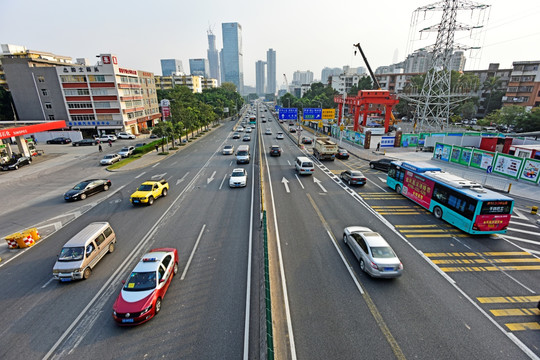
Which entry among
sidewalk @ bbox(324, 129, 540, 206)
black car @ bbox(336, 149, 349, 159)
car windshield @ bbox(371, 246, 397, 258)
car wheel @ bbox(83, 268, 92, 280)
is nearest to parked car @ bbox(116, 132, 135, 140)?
black car @ bbox(336, 149, 349, 159)

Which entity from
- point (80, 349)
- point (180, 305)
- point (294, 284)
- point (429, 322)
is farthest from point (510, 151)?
point (80, 349)

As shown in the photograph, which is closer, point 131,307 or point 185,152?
point 131,307

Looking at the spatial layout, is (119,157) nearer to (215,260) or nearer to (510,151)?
(215,260)

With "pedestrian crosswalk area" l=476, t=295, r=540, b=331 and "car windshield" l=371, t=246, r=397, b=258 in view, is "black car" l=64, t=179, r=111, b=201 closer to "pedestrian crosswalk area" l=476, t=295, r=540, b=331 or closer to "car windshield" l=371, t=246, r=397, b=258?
"car windshield" l=371, t=246, r=397, b=258

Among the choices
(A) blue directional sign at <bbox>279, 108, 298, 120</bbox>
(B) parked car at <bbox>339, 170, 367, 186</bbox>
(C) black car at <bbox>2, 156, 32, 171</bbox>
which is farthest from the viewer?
(A) blue directional sign at <bbox>279, 108, 298, 120</bbox>

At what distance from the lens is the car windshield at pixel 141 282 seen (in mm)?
10789

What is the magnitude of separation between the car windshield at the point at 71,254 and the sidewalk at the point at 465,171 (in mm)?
35340

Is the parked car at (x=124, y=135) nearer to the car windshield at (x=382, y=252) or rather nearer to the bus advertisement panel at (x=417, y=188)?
the bus advertisement panel at (x=417, y=188)

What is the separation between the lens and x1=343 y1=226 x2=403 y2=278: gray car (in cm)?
1238

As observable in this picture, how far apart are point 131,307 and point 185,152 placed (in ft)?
133

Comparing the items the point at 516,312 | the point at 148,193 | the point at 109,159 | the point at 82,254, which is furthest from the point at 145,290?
the point at 109,159

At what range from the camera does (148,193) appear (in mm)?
22188

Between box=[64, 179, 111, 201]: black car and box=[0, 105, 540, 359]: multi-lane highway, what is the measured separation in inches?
36.5

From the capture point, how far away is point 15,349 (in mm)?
9211
